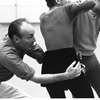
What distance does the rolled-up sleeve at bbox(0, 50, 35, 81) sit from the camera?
2.20m

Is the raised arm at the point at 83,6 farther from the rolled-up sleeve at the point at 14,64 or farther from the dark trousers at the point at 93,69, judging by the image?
the rolled-up sleeve at the point at 14,64

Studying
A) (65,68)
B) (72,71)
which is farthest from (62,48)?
(72,71)

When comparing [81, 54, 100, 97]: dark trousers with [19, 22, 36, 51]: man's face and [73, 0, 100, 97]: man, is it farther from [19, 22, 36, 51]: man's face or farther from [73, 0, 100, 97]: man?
[19, 22, 36, 51]: man's face

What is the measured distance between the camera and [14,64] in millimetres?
2207

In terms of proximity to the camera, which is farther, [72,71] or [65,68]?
[65,68]

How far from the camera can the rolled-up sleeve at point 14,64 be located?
2.20 metres

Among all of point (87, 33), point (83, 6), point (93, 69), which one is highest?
point (83, 6)

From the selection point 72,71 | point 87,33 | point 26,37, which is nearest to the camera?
point 72,71

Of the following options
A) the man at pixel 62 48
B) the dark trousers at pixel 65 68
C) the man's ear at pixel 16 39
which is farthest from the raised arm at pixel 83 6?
the man's ear at pixel 16 39

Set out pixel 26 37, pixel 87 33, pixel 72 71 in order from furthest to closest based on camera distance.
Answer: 1. pixel 87 33
2. pixel 26 37
3. pixel 72 71

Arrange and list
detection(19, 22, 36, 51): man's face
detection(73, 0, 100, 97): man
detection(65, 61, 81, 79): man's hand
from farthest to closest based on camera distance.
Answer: detection(73, 0, 100, 97): man
detection(19, 22, 36, 51): man's face
detection(65, 61, 81, 79): man's hand

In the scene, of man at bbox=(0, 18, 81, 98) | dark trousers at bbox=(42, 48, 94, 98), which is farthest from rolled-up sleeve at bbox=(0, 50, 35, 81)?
dark trousers at bbox=(42, 48, 94, 98)

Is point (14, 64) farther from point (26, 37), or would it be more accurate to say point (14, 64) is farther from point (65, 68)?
point (65, 68)

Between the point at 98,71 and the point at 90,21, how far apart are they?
35cm
